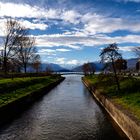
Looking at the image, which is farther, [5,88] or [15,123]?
[5,88]

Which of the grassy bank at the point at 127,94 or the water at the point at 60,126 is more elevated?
the grassy bank at the point at 127,94

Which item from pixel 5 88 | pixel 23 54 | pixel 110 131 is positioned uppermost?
pixel 23 54

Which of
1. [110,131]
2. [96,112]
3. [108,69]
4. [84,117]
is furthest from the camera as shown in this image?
[108,69]

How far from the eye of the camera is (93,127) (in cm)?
3058

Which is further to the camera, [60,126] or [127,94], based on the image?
[127,94]

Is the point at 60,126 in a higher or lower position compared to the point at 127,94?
lower

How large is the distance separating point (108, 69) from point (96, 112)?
360 inches

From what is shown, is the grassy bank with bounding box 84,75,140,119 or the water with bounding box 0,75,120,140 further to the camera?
the grassy bank with bounding box 84,75,140,119

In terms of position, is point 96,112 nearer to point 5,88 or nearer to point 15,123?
point 15,123

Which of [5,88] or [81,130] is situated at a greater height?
[5,88]

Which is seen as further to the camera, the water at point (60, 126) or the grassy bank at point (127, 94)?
the grassy bank at point (127, 94)

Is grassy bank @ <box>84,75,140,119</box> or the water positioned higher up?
grassy bank @ <box>84,75,140,119</box>

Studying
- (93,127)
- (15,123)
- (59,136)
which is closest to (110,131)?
(93,127)

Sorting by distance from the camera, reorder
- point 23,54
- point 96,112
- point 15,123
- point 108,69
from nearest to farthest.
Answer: point 15,123, point 96,112, point 108,69, point 23,54
